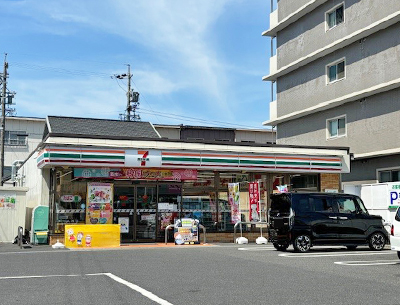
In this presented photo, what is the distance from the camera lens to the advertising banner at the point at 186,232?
21562 mm

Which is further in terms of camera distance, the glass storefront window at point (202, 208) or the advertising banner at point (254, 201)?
the glass storefront window at point (202, 208)

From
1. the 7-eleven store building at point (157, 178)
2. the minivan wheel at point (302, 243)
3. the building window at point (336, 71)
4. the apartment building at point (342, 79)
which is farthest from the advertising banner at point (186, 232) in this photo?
the building window at point (336, 71)

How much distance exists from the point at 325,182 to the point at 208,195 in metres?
5.99

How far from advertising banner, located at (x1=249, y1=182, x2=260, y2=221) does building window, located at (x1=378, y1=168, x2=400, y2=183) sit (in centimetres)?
997

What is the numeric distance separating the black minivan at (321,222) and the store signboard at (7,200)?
11.7 m

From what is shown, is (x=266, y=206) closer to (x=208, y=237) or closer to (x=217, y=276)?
(x=208, y=237)

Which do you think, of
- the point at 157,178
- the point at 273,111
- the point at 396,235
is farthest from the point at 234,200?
the point at 273,111

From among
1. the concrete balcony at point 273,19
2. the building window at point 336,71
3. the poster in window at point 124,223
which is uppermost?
the concrete balcony at point 273,19

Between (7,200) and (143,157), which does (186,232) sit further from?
(7,200)

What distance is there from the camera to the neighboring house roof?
29.2 meters

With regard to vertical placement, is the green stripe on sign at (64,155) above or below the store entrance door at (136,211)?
above

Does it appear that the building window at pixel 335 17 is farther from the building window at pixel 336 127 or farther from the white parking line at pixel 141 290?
the white parking line at pixel 141 290

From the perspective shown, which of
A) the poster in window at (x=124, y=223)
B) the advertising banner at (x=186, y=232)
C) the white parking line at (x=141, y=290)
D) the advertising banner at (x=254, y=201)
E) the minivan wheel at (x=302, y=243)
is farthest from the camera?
the advertising banner at (x=254, y=201)

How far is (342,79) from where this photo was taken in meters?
32.3
